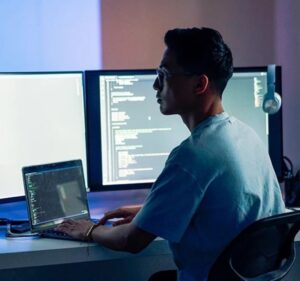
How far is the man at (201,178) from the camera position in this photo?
1301 mm

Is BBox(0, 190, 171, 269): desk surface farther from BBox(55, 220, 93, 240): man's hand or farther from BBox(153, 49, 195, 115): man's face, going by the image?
BBox(153, 49, 195, 115): man's face

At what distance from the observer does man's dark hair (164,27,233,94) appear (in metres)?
1.40

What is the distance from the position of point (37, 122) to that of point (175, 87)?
0.60m

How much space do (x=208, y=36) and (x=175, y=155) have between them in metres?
0.32

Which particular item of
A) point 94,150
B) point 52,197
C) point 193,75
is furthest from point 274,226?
point 94,150

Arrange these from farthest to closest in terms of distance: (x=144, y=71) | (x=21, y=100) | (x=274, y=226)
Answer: (x=144, y=71) < (x=21, y=100) < (x=274, y=226)

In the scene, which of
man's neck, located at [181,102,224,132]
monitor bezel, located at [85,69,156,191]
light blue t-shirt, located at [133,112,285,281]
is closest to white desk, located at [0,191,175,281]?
monitor bezel, located at [85,69,156,191]

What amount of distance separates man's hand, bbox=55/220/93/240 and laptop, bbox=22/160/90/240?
0.6 inches

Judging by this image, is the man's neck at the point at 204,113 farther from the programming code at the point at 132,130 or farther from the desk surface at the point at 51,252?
the programming code at the point at 132,130

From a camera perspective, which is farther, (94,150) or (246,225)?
(94,150)

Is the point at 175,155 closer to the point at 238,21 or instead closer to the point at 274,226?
the point at 274,226

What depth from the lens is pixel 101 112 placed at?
1.94m

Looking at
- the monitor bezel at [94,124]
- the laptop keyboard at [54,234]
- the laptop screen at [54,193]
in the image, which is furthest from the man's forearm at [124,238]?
the monitor bezel at [94,124]

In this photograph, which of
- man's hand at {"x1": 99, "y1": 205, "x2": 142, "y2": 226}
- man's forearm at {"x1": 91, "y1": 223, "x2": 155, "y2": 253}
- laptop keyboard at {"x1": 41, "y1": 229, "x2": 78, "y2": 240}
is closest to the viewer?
man's forearm at {"x1": 91, "y1": 223, "x2": 155, "y2": 253}
